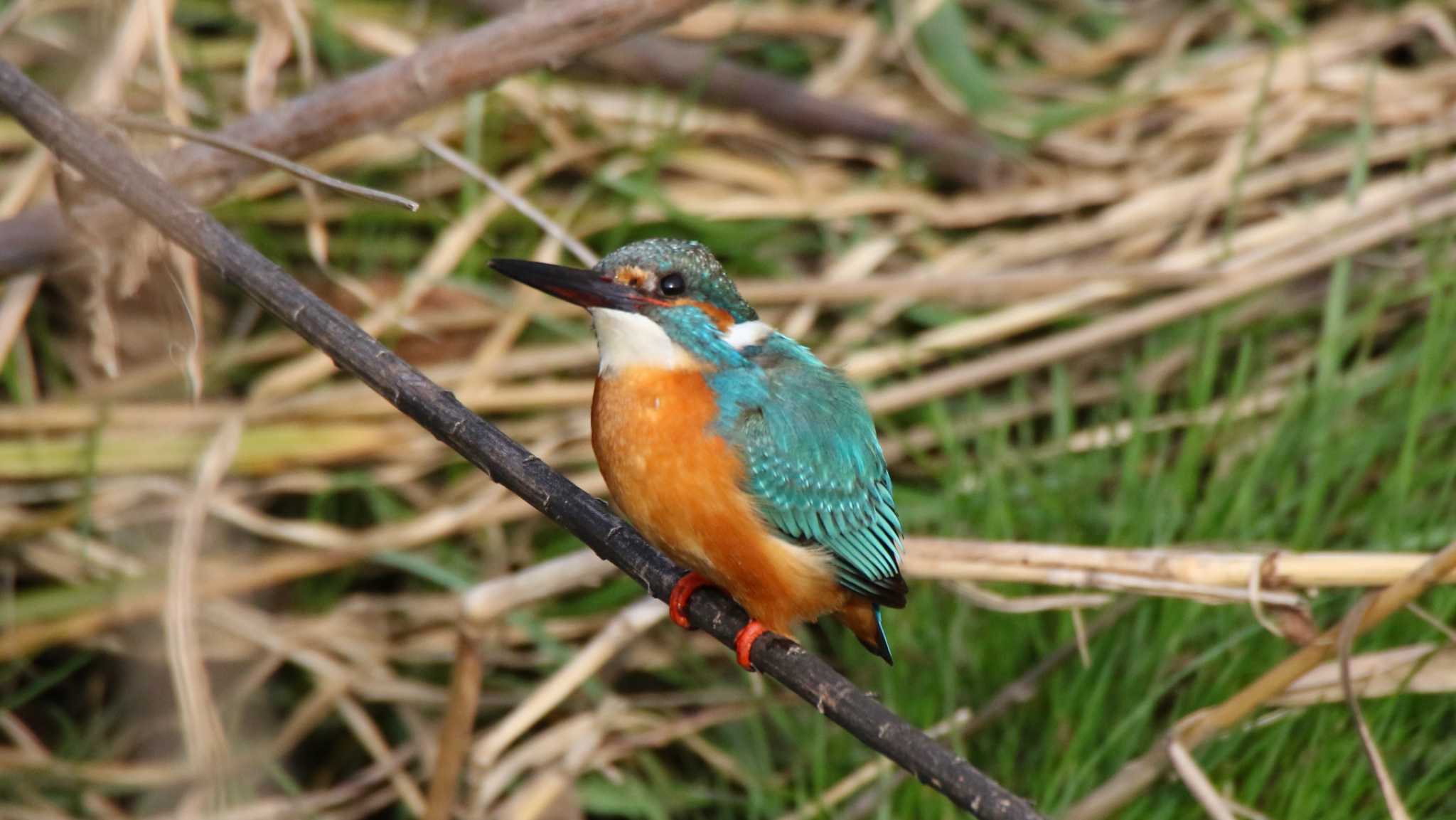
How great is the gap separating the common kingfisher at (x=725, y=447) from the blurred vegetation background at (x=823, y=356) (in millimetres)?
252

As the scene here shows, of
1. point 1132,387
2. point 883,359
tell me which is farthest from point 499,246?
point 1132,387

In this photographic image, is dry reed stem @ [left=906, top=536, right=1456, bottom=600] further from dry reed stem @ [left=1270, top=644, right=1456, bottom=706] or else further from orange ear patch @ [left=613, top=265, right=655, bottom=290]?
orange ear patch @ [left=613, top=265, right=655, bottom=290]

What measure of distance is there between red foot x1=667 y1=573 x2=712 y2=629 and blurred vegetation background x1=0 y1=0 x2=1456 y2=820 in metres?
0.32

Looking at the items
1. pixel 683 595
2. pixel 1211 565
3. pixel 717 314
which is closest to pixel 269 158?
pixel 717 314

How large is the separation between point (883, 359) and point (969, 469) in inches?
13.1

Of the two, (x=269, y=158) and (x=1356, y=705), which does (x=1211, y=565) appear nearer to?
(x=1356, y=705)

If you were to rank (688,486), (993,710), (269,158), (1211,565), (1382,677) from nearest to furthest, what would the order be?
(269,158)
(688,486)
(1211,565)
(1382,677)
(993,710)

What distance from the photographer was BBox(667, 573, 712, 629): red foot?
6.73 feet

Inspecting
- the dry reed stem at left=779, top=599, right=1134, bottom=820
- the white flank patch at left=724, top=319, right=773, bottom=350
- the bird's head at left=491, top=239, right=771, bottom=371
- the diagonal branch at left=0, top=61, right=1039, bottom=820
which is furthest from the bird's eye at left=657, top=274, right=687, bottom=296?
the dry reed stem at left=779, top=599, right=1134, bottom=820

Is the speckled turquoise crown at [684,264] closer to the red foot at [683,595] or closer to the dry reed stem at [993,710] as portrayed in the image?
the red foot at [683,595]

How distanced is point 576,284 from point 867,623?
2.36ft

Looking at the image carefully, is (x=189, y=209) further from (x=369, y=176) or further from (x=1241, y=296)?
(x=1241, y=296)

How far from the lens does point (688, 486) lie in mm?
1952

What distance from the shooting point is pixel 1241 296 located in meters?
3.23
